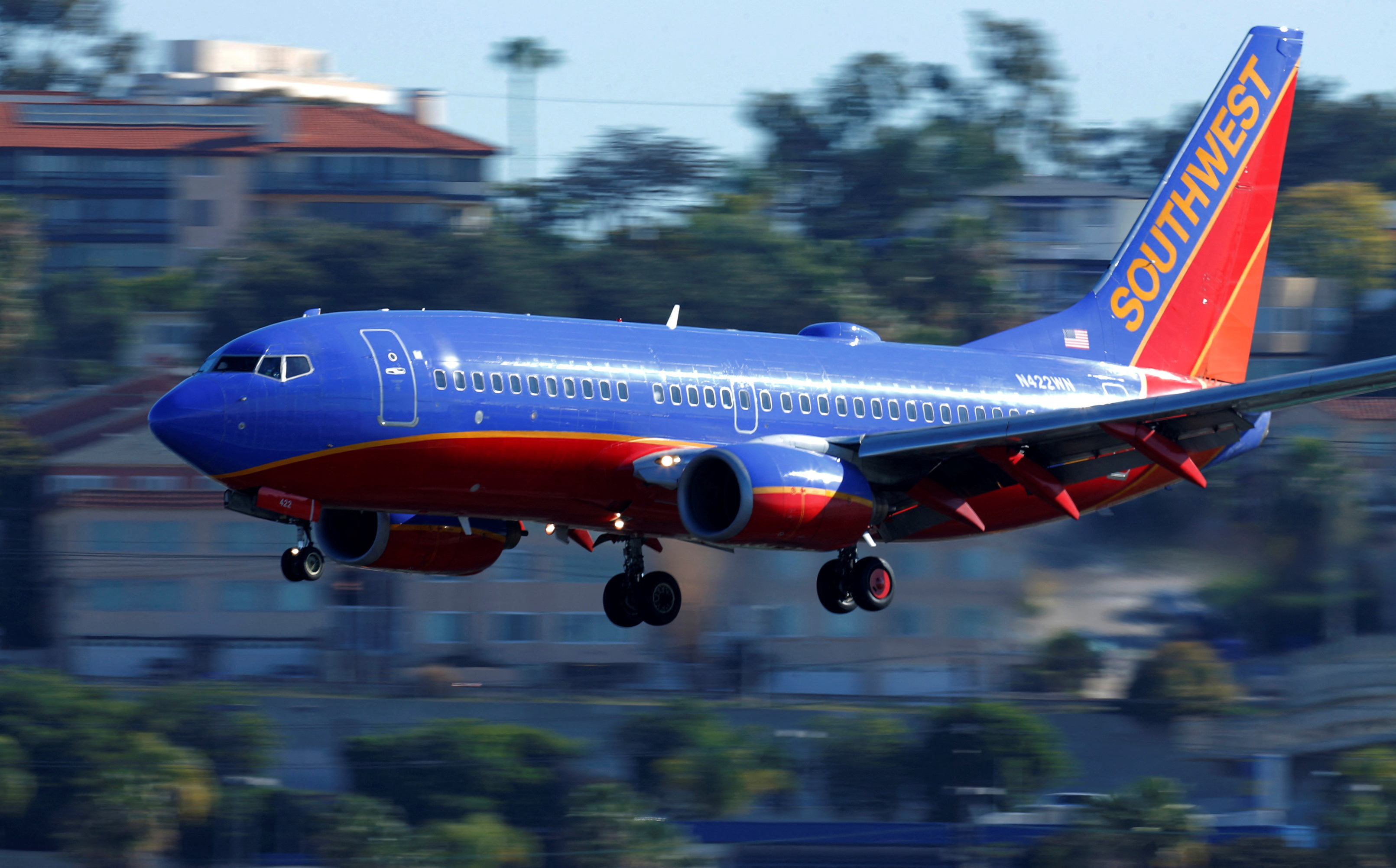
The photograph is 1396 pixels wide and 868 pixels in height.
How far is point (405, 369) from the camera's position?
31.0 metres

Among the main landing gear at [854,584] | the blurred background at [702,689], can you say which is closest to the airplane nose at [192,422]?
the main landing gear at [854,584]

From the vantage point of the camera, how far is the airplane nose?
29.4 m

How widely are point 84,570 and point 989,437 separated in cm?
6118

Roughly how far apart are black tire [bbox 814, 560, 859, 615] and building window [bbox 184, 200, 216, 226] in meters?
125

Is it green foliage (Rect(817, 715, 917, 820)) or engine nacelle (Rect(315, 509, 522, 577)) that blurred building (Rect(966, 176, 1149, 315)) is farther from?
engine nacelle (Rect(315, 509, 522, 577))

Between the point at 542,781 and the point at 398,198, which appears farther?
the point at 398,198

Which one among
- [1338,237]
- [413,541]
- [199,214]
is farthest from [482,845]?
[199,214]

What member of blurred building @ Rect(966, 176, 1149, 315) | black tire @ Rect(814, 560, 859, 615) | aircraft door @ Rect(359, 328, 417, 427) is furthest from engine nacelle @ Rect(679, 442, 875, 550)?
blurred building @ Rect(966, 176, 1149, 315)

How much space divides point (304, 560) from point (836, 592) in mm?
10766

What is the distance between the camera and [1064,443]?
1390 inches

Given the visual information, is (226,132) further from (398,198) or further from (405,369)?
(405,369)

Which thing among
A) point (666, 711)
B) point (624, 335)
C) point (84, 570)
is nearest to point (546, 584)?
point (666, 711)

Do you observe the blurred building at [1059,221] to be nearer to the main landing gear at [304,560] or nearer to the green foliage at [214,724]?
the green foliage at [214,724]

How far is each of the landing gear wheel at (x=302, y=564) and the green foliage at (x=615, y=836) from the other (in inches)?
1819
